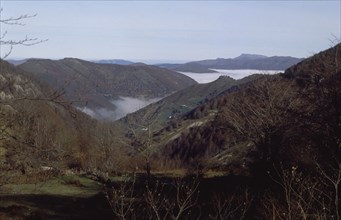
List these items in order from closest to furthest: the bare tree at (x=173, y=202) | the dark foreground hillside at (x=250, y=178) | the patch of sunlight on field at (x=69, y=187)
A: the bare tree at (x=173, y=202)
the dark foreground hillside at (x=250, y=178)
the patch of sunlight on field at (x=69, y=187)

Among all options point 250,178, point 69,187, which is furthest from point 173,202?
point 69,187

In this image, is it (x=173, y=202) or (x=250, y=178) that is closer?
(x=173, y=202)

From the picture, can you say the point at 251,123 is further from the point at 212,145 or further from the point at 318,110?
the point at 212,145

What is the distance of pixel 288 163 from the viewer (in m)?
26.1

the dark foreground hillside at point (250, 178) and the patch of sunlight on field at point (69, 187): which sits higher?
the dark foreground hillside at point (250, 178)

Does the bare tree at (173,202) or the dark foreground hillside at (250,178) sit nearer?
the bare tree at (173,202)

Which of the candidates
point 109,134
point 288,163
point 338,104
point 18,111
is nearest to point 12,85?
point 18,111

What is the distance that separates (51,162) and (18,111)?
0.94m

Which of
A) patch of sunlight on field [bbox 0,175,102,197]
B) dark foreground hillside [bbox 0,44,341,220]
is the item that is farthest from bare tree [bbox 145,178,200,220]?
patch of sunlight on field [bbox 0,175,102,197]

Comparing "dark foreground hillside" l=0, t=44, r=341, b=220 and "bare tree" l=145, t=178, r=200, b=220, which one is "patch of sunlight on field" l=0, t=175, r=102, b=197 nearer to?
"dark foreground hillside" l=0, t=44, r=341, b=220

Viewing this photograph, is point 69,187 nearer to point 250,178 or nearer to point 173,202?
point 250,178

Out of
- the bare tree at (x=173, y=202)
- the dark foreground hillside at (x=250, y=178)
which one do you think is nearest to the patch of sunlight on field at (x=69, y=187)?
the dark foreground hillside at (x=250, y=178)

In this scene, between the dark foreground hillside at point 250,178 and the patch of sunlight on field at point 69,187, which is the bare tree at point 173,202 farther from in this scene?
the patch of sunlight on field at point 69,187

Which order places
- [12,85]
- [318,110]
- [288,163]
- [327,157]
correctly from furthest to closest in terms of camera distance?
[288,163], [318,110], [327,157], [12,85]
